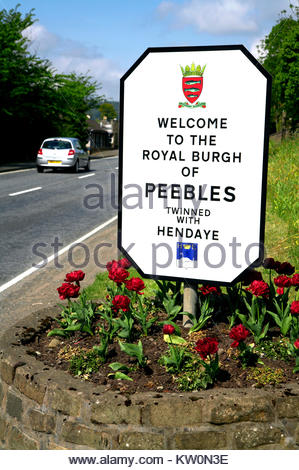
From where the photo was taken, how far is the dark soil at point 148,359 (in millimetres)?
2789

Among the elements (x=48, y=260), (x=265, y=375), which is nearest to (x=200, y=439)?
(x=265, y=375)

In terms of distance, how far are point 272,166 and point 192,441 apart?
9.37 meters

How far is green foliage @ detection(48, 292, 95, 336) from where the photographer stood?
335 centimetres

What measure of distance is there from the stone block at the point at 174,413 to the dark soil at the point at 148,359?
0.69 ft

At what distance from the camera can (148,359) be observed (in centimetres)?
306

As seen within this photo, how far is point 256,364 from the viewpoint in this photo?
298 centimetres

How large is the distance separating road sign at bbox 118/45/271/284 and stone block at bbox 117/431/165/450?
1127 millimetres

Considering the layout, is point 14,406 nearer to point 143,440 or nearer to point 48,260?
point 143,440

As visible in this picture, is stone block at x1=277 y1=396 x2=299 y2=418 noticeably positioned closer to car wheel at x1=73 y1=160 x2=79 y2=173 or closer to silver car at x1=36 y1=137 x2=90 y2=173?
silver car at x1=36 y1=137 x2=90 y2=173

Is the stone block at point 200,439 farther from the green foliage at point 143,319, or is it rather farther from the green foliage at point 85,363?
the green foliage at point 143,319

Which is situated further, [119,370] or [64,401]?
[119,370]

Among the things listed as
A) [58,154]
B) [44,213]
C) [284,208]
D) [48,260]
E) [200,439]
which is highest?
[58,154]

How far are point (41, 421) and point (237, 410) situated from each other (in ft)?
3.34

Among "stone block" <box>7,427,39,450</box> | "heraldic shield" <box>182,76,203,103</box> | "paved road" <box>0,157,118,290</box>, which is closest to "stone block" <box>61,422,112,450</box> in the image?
"stone block" <box>7,427,39,450</box>
